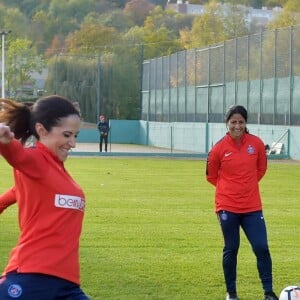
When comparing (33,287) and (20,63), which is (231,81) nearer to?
(20,63)

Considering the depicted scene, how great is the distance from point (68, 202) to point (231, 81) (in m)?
48.3

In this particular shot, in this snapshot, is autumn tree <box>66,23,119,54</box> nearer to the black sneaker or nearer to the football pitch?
the football pitch

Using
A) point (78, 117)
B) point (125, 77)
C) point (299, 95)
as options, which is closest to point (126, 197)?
point (78, 117)

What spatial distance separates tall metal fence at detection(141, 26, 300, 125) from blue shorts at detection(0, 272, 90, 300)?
39.8m

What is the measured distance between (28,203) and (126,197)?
1683 centimetres

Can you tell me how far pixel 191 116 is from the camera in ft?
196

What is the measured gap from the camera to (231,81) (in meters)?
53.8

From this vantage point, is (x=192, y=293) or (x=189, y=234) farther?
(x=189, y=234)

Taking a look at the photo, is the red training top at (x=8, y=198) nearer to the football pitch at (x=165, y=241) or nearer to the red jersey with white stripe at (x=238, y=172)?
the football pitch at (x=165, y=241)

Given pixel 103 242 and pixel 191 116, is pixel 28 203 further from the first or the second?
pixel 191 116

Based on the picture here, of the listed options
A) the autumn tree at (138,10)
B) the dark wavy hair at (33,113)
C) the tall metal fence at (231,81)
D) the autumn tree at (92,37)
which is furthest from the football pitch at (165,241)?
the autumn tree at (138,10)

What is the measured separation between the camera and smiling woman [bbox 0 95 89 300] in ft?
19.3

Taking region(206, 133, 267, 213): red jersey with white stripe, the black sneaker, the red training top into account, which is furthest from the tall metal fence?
the red training top

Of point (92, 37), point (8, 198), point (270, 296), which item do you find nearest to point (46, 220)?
point (8, 198)
